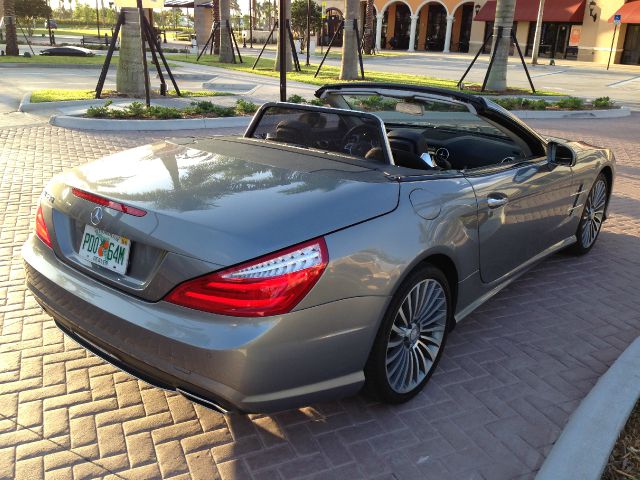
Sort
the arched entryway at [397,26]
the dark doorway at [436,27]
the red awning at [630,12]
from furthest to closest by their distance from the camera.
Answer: the arched entryway at [397,26]
the dark doorway at [436,27]
the red awning at [630,12]

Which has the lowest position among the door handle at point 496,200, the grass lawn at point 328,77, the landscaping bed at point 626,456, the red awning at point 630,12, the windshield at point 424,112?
the landscaping bed at point 626,456

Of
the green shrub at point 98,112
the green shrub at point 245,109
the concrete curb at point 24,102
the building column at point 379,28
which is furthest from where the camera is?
the building column at point 379,28

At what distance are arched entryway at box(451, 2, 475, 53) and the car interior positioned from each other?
52.1 m

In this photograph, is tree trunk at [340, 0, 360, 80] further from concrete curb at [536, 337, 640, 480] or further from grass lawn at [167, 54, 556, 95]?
concrete curb at [536, 337, 640, 480]

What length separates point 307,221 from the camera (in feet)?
8.05

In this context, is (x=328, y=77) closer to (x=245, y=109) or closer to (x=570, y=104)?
(x=570, y=104)

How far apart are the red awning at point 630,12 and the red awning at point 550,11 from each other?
123 inches

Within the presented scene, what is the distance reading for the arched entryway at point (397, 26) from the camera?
185ft

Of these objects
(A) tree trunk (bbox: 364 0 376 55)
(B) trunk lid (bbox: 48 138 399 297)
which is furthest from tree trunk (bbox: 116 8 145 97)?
(A) tree trunk (bbox: 364 0 376 55)

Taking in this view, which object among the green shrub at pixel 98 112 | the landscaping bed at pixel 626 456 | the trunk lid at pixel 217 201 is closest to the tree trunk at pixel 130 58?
the green shrub at pixel 98 112

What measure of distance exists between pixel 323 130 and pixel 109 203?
59.4 inches

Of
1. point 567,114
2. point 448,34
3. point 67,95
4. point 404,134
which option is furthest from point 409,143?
point 448,34

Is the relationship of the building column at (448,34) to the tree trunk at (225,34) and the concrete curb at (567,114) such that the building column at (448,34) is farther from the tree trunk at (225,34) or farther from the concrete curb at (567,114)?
the concrete curb at (567,114)

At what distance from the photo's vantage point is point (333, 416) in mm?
2996
